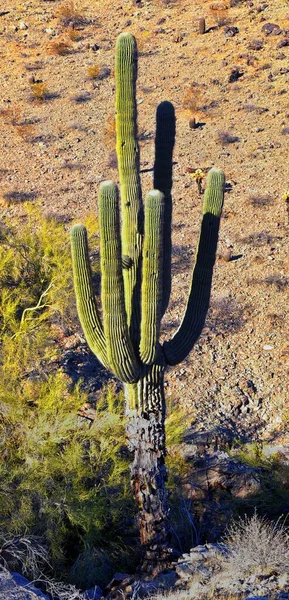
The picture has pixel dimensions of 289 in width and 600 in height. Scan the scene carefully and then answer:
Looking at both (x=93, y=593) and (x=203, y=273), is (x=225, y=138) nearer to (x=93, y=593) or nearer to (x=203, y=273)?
(x=203, y=273)

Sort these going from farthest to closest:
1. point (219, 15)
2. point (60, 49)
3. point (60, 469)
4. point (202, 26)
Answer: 1. point (219, 15)
2. point (202, 26)
3. point (60, 49)
4. point (60, 469)

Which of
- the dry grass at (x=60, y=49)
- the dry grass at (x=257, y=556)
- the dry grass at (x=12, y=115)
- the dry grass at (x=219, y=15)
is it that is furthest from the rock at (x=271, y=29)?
the dry grass at (x=257, y=556)

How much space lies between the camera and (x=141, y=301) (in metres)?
7.81

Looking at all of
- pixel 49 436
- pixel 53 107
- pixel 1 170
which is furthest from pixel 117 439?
pixel 53 107

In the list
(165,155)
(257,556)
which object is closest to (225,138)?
(165,155)

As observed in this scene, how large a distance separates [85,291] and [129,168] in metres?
1.47

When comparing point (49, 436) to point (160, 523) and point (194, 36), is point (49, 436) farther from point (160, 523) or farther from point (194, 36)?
point (194, 36)

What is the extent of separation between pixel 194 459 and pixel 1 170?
11096 millimetres

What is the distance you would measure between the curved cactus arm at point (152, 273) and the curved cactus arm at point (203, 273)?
0.53 m

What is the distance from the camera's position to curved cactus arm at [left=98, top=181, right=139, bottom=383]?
23.9 feet

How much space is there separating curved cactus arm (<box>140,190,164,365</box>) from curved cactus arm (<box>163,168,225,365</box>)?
0.53m

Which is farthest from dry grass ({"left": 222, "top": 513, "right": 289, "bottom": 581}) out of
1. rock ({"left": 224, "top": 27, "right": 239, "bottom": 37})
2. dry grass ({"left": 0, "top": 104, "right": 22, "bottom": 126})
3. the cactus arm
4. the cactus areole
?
rock ({"left": 224, "top": 27, "right": 239, "bottom": 37})

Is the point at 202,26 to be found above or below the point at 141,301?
above

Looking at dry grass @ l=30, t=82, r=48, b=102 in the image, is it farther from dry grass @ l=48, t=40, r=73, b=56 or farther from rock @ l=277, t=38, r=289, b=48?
rock @ l=277, t=38, r=289, b=48
